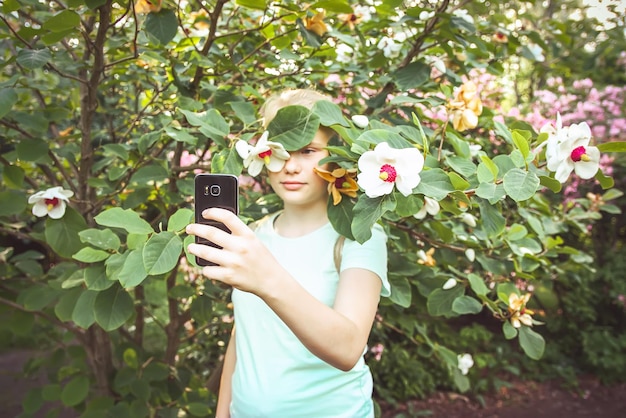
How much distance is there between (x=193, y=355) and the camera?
326cm

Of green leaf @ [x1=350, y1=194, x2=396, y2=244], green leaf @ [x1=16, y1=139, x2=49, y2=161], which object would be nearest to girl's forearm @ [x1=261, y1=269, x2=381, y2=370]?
green leaf @ [x1=350, y1=194, x2=396, y2=244]

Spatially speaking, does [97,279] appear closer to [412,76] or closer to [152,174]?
[152,174]

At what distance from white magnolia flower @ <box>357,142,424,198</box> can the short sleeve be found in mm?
240

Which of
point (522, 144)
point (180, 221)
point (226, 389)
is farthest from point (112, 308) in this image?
point (522, 144)

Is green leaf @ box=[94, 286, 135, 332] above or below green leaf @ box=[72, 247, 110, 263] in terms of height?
below

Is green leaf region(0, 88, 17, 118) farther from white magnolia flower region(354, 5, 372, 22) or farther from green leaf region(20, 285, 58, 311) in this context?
white magnolia flower region(354, 5, 372, 22)

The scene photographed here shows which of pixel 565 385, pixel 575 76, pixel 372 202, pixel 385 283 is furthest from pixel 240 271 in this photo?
pixel 575 76

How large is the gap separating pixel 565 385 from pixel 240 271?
3.53 meters

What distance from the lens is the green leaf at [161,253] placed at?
82 centimetres

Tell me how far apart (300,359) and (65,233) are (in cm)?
68

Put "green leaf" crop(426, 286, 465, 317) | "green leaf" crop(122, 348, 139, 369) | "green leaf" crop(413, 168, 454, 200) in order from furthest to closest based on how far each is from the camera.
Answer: "green leaf" crop(122, 348, 139, 369), "green leaf" crop(426, 286, 465, 317), "green leaf" crop(413, 168, 454, 200)

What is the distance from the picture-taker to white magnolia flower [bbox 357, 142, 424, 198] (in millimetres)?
784

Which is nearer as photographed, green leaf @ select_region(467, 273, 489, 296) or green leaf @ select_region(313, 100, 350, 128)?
green leaf @ select_region(313, 100, 350, 128)

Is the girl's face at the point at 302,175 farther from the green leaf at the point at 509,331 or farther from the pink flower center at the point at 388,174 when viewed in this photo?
the green leaf at the point at 509,331
